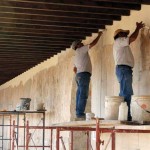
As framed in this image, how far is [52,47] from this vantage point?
1022cm

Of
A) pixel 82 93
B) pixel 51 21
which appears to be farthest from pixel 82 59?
pixel 51 21

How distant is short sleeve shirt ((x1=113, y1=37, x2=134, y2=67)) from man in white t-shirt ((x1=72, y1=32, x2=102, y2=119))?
180 cm

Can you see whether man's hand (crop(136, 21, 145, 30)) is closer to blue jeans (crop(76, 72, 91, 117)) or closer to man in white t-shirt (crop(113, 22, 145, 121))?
man in white t-shirt (crop(113, 22, 145, 121))

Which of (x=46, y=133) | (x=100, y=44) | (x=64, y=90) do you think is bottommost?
(x=46, y=133)

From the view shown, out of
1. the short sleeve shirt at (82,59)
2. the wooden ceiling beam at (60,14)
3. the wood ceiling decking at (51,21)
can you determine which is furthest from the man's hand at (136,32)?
the short sleeve shirt at (82,59)

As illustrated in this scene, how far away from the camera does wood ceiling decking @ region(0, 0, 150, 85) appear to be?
264 inches

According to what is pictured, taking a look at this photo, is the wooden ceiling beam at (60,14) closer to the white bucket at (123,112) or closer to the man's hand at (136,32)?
the man's hand at (136,32)

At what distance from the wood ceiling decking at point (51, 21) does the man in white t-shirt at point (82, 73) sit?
0.33 meters

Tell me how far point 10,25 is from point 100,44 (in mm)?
1750

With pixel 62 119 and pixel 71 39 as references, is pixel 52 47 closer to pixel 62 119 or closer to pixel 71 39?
pixel 71 39

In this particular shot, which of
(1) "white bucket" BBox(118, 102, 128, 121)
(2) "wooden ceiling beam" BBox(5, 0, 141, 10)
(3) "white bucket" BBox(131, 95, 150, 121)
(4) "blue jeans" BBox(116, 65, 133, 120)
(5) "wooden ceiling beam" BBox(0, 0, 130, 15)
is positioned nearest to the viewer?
(3) "white bucket" BBox(131, 95, 150, 121)

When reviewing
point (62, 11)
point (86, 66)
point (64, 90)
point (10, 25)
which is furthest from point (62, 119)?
point (62, 11)

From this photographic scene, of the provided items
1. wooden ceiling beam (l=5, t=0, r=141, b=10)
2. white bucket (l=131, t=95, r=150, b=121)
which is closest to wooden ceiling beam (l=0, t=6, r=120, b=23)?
wooden ceiling beam (l=5, t=0, r=141, b=10)

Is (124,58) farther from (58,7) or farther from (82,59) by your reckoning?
(82,59)
